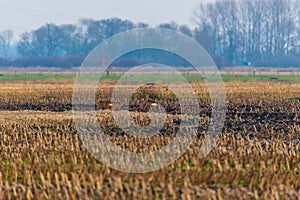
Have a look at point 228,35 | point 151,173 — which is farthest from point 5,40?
point 151,173

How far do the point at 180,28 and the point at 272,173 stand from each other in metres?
75.6

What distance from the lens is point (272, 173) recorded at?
10273 millimetres

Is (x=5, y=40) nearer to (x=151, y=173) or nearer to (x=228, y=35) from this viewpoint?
(x=228, y=35)

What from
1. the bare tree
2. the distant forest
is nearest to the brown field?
the distant forest

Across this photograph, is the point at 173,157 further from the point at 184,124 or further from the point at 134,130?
the point at 184,124

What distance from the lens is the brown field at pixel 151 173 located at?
923cm

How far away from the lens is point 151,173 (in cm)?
1043

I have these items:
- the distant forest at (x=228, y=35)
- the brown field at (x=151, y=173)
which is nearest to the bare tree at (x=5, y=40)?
the distant forest at (x=228, y=35)

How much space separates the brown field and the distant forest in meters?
61.2

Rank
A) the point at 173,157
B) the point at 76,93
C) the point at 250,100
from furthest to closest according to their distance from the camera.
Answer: the point at 76,93 < the point at 250,100 < the point at 173,157

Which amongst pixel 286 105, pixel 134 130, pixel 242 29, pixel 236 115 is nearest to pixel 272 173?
pixel 134 130

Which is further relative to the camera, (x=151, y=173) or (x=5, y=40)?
(x=5, y=40)

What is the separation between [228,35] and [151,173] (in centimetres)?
8148

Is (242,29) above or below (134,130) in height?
above
